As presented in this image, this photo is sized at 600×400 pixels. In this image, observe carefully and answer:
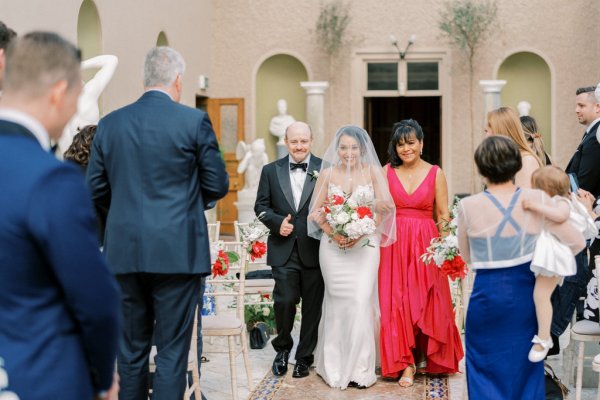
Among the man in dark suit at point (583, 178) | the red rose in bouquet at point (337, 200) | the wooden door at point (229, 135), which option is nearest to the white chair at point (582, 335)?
the man in dark suit at point (583, 178)

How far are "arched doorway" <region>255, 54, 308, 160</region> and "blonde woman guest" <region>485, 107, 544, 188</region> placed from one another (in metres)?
14.3

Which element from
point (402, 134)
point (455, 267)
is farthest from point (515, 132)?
point (402, 134)

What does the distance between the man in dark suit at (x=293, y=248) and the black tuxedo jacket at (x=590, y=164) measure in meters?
1.90

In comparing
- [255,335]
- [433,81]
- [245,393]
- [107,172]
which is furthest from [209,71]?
[107,172]

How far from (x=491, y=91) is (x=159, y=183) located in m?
14.3

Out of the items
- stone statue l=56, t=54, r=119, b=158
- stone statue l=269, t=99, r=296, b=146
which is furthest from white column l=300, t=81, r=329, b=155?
stone statue l=56, t=54, r=119, b=158

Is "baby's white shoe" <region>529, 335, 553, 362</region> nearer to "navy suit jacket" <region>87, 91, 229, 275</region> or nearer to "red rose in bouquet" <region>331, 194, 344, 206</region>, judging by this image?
"navy suit jacket" <region>87, 91, 229, 275</region>

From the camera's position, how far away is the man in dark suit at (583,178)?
5461 mm

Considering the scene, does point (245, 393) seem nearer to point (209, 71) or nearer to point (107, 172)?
point (107, 172)

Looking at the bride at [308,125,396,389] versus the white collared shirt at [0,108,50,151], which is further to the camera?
the bride at [308,125,396,389]

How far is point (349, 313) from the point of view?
20.7 feet

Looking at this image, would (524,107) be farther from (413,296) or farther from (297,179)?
(413,296)

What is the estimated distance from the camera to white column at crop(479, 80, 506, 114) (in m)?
17.4

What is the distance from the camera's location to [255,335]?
777cm
